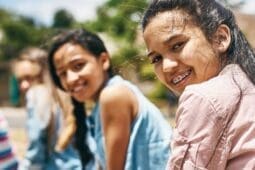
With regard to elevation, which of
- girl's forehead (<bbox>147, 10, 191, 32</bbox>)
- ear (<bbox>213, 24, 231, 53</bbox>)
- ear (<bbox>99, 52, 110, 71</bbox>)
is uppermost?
girl's forehead (<bbox>147, 10, 191, 32</bbox>)

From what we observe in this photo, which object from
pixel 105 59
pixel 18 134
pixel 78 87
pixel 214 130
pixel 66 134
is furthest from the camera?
pixel 18 134

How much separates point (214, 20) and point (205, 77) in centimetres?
17

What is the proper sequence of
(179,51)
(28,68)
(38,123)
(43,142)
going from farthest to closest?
(28,68) → (38,123) → (43,142) → (179,51)

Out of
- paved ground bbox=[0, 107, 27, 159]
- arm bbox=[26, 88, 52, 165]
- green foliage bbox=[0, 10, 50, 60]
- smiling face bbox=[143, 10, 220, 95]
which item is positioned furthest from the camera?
green foliage bbox=[0, 10, 50, 60]

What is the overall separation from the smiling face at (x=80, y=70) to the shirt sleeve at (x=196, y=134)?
5.15ft

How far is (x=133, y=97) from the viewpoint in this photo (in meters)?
2.63

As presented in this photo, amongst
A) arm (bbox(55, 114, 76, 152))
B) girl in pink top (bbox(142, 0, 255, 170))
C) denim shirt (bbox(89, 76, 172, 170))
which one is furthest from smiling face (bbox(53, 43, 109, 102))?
girl in pink top (bbox(142, 0, 255, 170))

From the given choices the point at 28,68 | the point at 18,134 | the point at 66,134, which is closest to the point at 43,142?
the point at 66,134

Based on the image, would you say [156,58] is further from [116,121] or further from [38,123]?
[38,123]

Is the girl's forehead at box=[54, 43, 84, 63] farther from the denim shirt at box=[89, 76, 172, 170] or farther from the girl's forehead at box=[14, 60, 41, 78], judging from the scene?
the girl's forehead at box=[14, 60, 41, 78]

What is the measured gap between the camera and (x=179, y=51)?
1.72m

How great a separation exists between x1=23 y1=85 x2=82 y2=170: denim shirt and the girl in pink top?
233cm

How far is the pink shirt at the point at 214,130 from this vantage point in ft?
5.00

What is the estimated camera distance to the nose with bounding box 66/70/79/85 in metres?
3.13
